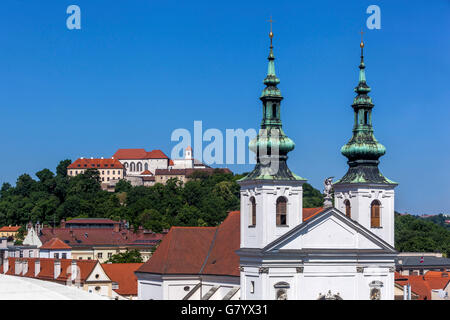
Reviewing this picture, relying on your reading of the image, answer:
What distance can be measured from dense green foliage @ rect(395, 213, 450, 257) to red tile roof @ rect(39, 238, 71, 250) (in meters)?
40.9

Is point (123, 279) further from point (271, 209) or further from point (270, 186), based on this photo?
point (270, 186)

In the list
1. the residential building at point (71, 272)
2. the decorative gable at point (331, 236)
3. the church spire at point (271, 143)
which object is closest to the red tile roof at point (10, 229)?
the residential building at point (71, 272)

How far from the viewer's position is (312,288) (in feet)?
130

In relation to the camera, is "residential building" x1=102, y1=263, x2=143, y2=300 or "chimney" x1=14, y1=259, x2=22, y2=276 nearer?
"residential building" x1=102, y1=263, x2=143, y2=300

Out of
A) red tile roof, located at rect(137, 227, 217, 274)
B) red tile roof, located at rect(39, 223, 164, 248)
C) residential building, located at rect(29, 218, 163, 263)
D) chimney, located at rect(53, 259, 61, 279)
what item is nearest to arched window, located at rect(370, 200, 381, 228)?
red tile roof, located at rect(137, 227, 217, 274)

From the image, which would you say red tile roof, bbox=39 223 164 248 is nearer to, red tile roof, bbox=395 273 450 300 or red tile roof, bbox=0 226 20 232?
red tile roof, bbox=0 226 20 232

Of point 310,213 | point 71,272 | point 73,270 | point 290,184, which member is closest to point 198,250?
point 310,213

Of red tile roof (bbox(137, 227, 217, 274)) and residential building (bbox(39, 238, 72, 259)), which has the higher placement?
red tile roof (bbox(137, 227, 217, 274))

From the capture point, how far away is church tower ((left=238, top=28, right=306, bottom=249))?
127 feet

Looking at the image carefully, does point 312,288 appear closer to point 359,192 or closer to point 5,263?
point 359,192

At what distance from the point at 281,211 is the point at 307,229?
147 centimetres
